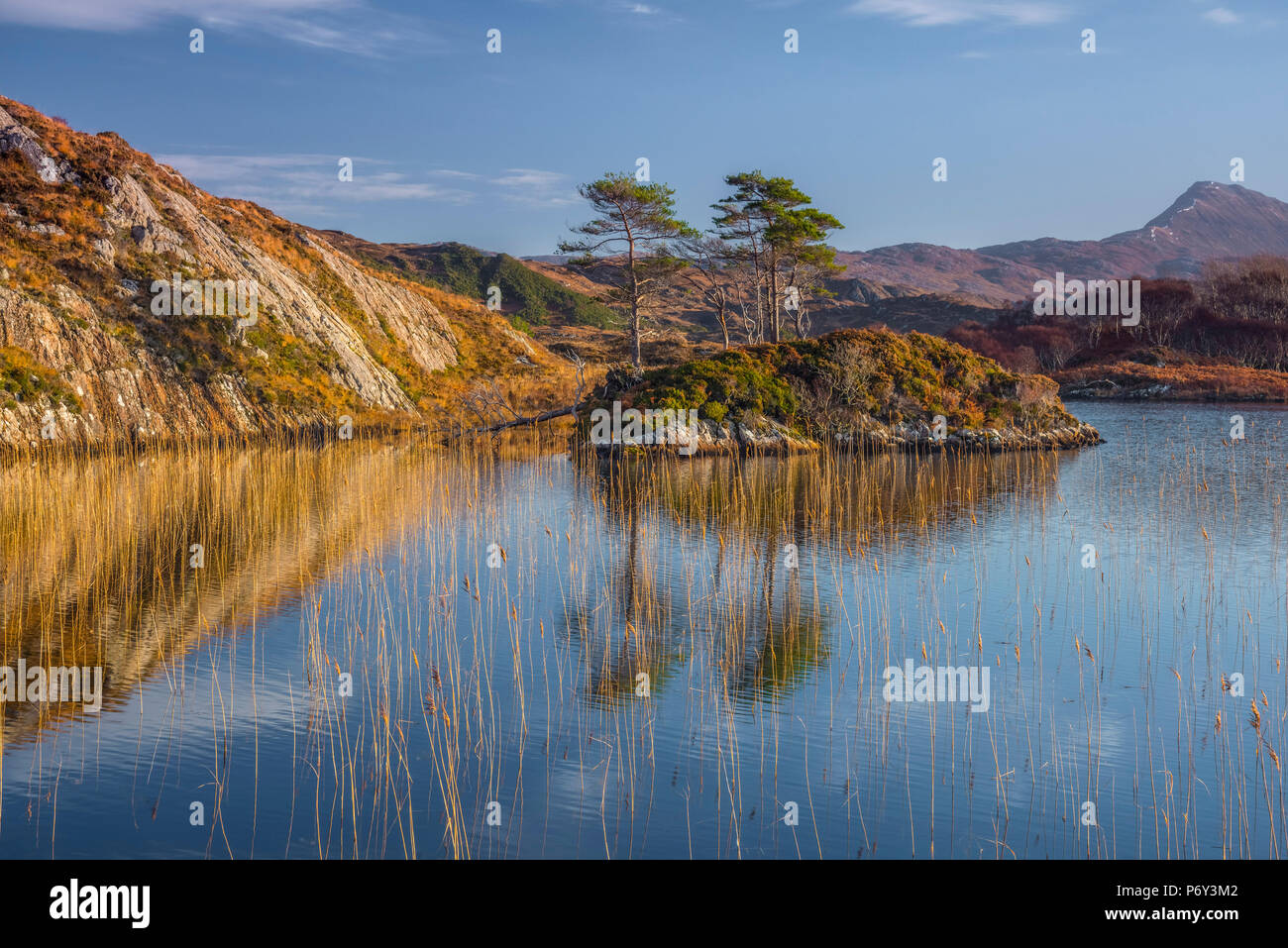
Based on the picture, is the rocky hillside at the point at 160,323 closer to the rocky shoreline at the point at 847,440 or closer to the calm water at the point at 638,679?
the rocky shoreline at the point at 847,440

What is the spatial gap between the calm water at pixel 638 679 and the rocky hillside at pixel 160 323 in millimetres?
12619

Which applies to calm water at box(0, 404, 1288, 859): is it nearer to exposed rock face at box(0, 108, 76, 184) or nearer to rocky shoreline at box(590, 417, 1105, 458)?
rocky shoreline at box(590, 417, 1105, 458)

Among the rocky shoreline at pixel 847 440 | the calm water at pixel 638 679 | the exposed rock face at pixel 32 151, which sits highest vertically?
the exposed rock face at pixel 32 151

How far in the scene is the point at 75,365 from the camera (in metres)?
29.2

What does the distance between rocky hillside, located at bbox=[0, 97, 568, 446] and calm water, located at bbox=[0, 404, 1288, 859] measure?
12619 mm

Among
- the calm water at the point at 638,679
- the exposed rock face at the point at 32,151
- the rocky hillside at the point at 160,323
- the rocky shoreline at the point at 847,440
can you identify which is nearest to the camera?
the calm water at the point at 638,679

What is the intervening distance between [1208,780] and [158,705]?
7.65m

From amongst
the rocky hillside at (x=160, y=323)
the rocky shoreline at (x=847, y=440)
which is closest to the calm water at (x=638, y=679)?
the rocky shoreline at (x=847, y=440)

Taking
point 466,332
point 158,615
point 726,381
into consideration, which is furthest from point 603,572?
point 466,332

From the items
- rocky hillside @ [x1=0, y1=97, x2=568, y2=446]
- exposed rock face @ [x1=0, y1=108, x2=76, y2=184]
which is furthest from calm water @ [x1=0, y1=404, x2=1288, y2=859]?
exposed rock face @ [x1=0, y1=108, x2=76, y2=184]

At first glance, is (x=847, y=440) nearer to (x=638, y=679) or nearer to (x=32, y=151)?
(x=638, y=679)

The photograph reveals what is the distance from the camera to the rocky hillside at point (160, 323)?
28953 millimetres

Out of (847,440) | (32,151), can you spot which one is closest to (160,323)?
(32,151)
